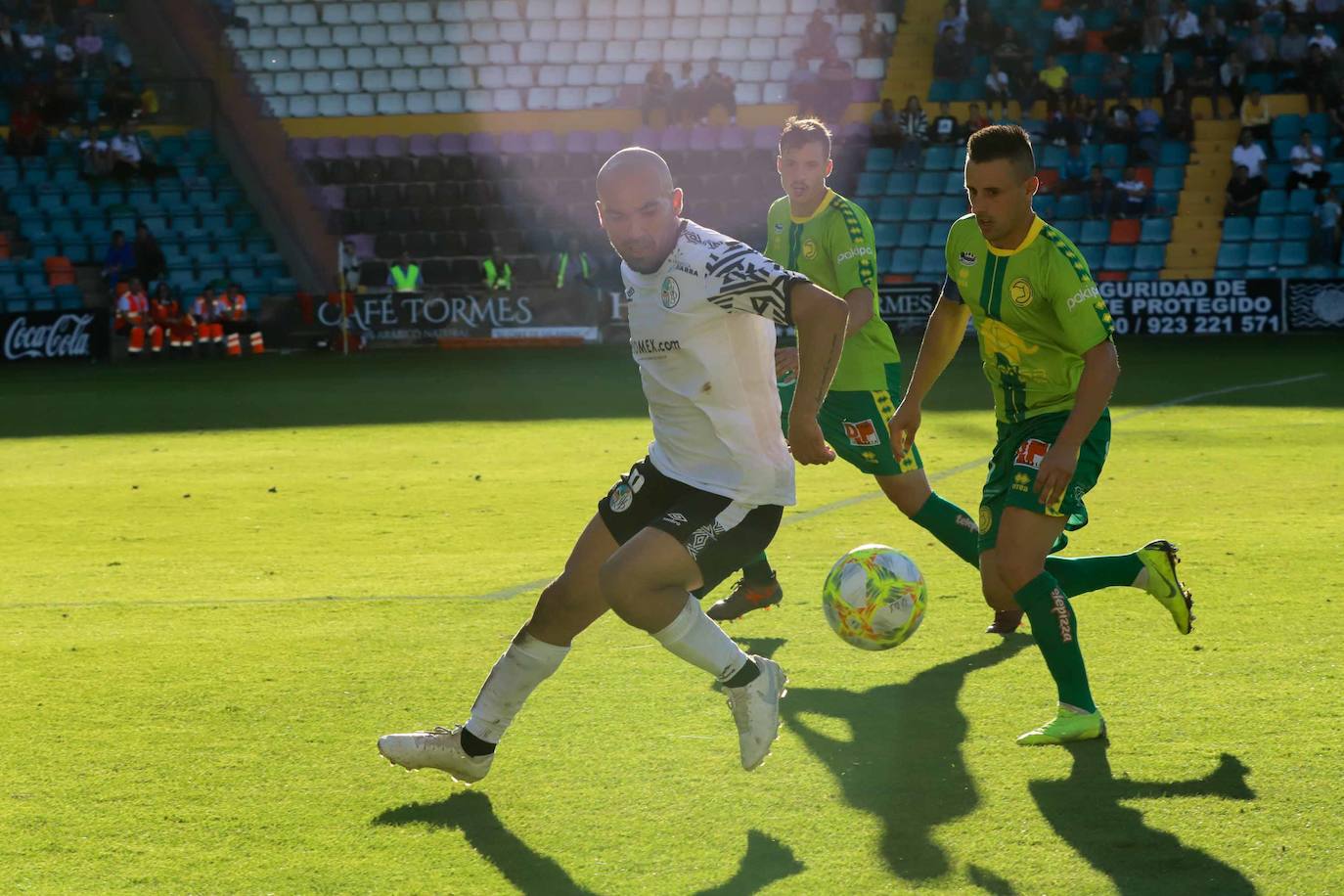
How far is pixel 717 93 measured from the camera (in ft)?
99.1

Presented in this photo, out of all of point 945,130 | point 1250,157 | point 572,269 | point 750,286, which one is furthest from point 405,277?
point 750,286

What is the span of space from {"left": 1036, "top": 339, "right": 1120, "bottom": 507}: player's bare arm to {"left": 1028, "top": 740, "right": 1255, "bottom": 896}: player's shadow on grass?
0.80 m

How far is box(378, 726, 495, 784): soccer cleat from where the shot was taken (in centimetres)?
468

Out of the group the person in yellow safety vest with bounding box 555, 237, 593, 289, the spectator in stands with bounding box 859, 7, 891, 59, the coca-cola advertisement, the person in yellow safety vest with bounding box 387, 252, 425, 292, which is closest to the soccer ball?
the person in yellow safety vest with bounding box 555, 237, 593, 289

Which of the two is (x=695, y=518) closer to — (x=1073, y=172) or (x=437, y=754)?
(x=437, y=754)

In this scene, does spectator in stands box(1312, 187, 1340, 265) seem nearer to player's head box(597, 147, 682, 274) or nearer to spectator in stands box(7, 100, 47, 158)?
spectator in stands box(7, 100, 47, 158)

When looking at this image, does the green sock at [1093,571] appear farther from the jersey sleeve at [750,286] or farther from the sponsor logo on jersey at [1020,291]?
the jersey sleeve at [750,286]

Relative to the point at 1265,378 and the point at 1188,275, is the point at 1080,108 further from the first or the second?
the point at 1265,378

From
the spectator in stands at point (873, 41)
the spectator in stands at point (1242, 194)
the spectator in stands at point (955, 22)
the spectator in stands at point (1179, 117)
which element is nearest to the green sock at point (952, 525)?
the spectator in stands at point (1242, 194)

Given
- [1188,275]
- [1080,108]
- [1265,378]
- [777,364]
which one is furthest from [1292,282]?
[777,364]

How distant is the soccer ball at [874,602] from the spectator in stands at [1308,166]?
23911 mm

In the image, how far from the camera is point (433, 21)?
33.3 m

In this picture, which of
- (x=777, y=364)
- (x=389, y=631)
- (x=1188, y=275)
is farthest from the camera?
(x=1188, y=275)

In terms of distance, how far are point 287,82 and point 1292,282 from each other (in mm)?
19247
